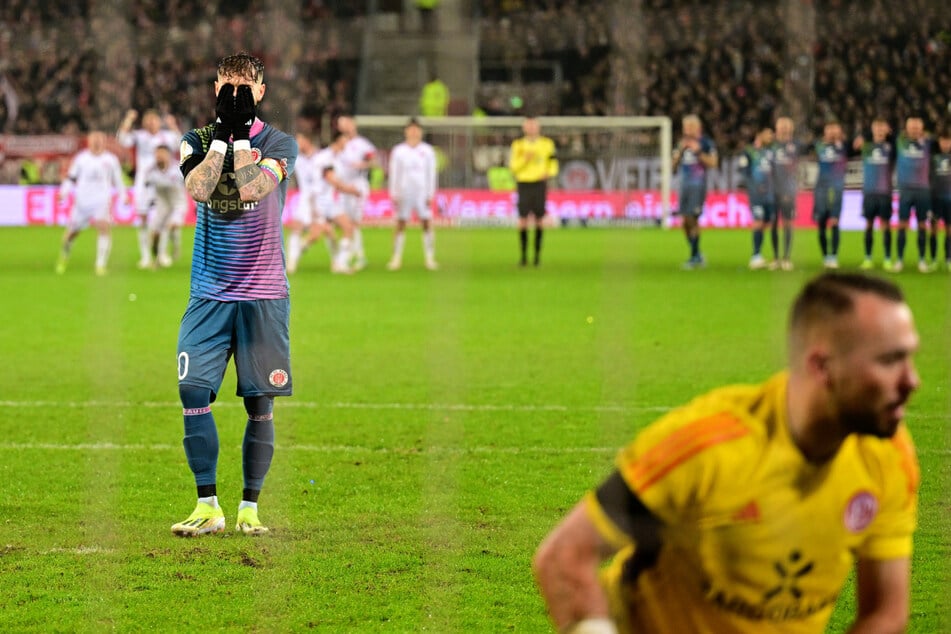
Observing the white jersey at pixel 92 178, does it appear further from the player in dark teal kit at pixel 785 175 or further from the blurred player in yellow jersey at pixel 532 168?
the player in dark teal kit at pixel 785 175

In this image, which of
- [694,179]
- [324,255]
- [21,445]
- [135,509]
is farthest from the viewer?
[324,255]

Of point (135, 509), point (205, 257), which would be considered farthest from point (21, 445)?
point (205, 257)

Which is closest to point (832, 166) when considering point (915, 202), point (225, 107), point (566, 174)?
point (915, 202)

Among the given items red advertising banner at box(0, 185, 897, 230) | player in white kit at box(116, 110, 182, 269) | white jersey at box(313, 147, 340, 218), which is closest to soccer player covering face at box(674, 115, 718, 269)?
white jersey at box(313, 147, 340, 218)

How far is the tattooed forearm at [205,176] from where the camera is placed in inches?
221

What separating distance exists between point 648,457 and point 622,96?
29131 mm

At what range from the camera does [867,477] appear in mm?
2648

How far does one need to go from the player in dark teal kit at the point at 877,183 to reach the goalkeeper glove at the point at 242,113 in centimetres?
1538

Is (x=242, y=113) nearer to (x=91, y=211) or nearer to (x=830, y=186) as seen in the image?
(x=91, y=211)

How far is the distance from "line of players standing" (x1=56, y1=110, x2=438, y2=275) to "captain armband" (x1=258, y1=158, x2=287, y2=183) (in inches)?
502

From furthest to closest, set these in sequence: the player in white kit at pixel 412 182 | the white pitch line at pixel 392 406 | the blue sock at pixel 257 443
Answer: the player in white kit at pixel 412 182 → the white pitch line at pixel 392 406 → the blue sock at pixel 257 443

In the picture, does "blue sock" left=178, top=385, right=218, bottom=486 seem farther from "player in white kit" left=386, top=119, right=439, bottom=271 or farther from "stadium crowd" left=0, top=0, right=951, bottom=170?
"stadium crowd" left=0, top=0, right=951, bottom=170

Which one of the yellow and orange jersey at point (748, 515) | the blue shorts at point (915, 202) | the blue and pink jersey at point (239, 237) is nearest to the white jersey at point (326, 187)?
the blue shorts at point (915, 202)

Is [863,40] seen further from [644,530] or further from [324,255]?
[644,530]
